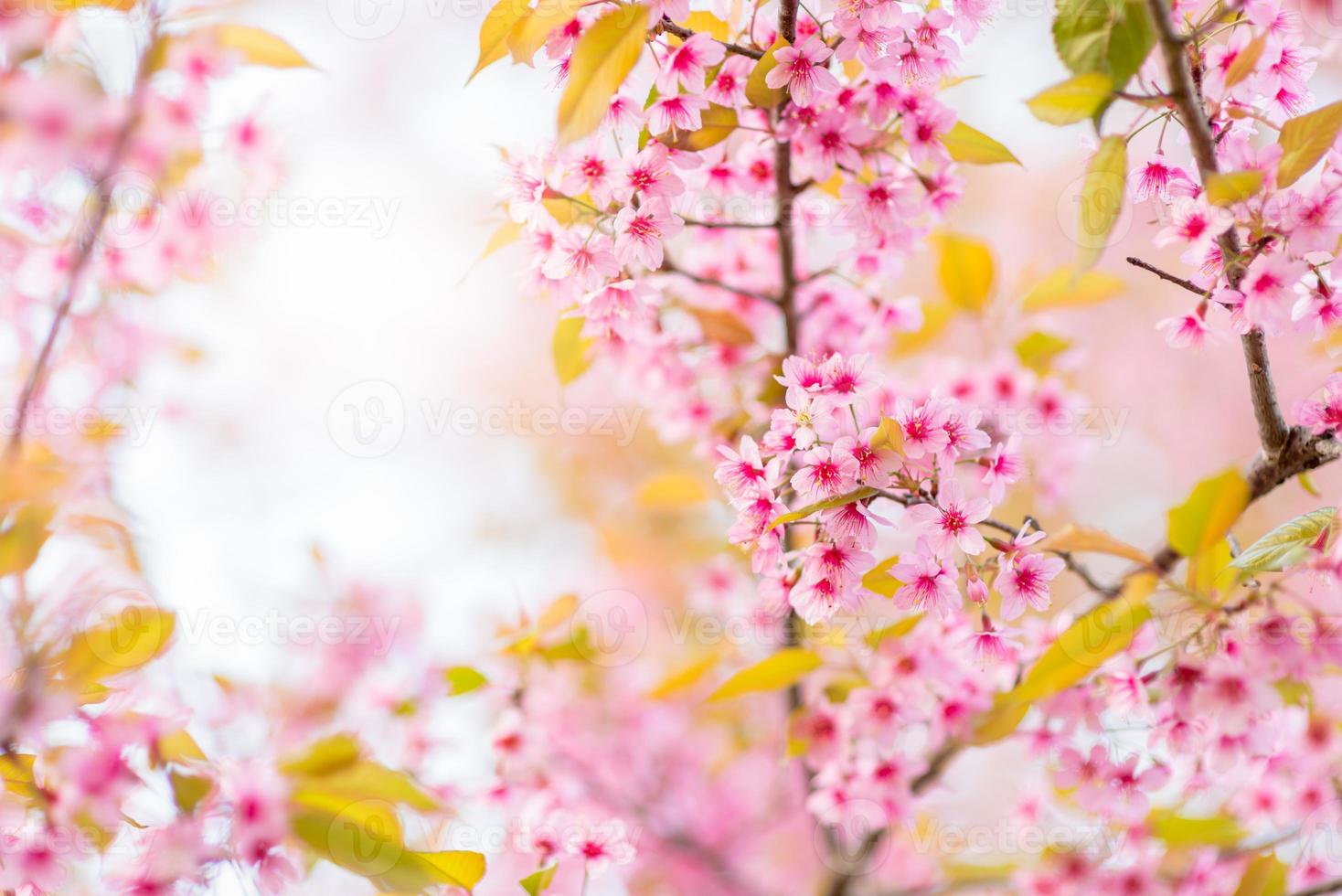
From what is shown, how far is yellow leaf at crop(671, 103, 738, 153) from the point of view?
0.90 metres

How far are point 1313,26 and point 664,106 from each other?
76 cm

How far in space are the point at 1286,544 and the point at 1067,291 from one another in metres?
0.72

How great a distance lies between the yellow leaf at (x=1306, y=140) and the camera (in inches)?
29.1

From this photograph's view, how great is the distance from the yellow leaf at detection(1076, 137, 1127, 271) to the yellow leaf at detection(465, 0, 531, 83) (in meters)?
0.55

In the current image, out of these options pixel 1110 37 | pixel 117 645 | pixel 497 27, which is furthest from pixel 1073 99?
pixel 117 645

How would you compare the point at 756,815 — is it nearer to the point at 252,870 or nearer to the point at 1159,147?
the point at 252,870

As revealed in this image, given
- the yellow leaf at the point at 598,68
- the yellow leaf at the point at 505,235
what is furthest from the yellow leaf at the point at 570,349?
the yellow leaf at the point at 598,68

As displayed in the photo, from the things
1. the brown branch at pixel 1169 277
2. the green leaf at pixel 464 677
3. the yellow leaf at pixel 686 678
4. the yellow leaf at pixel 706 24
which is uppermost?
the yellow leaf at pixel 706 24

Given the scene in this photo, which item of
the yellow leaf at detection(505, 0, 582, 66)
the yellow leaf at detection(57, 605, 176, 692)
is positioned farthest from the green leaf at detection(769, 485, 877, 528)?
the yellow leaf at detection(57, 605, 176, 692)

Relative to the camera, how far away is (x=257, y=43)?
1.02m

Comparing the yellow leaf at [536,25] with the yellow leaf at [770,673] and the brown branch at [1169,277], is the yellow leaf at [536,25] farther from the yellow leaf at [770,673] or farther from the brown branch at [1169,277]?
the yellow leaf at [770,673]

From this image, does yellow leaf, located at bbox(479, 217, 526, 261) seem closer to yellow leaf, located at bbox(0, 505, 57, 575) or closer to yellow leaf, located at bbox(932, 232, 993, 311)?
yellow leaf, located at bbox(0, 505, 57, 575)

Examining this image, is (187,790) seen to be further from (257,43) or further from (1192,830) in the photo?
(1192,830)

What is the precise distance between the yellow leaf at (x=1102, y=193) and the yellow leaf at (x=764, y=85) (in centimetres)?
31
